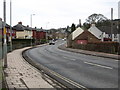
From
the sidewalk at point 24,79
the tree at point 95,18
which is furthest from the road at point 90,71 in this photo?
the tree at point 95,18

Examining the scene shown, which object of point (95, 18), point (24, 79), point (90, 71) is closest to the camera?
point (24, 79)

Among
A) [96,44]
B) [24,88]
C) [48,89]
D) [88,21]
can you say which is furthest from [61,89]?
[88,21]

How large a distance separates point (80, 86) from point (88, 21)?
267 ft

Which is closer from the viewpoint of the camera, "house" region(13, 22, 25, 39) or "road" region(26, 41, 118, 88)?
"road" region(26, 41, 118, 88)

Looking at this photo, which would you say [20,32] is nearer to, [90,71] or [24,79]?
[90,71]

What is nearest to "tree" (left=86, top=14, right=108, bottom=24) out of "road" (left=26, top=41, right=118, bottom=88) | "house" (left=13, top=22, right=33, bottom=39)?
"house" (left=13, top=22, right=33, bottom=39)

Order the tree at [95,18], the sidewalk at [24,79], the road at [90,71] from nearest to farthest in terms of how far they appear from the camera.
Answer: the sidewalk at [24,79] < the road at [90,71] < the tree at [95,18]

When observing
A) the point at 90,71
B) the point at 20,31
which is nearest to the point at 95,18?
the point at 20,31

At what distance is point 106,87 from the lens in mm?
8156

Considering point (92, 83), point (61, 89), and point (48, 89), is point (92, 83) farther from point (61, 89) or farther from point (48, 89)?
point (48, 89)

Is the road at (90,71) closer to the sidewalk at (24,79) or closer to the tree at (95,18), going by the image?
the sidewalk at (24,79)

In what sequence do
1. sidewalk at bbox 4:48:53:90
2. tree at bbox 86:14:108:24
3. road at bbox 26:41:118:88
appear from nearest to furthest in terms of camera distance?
sidewalk at bbox 4:48:53:90 → road at bbox 26:41:118:88 → tree at bbox 86:14:108:24

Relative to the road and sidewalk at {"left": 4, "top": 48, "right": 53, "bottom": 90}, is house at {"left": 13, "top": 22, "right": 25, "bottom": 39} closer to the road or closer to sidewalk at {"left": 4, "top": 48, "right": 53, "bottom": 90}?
the road

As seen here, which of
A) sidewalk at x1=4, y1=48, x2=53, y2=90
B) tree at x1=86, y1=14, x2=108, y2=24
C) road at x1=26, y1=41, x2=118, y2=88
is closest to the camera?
sidewalk at x1=4, y1=48, x2=53, y2=90
